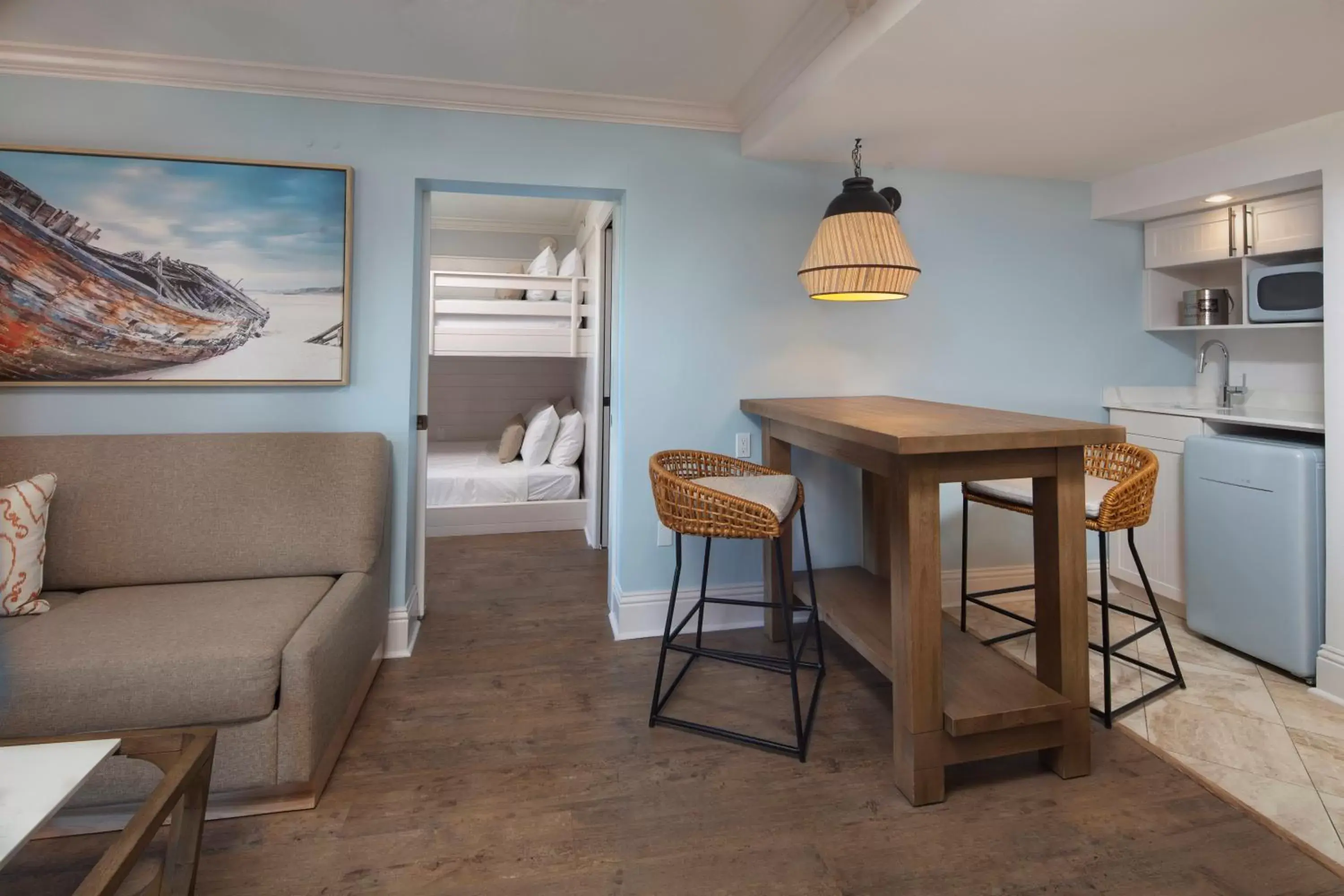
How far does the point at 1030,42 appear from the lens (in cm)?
183

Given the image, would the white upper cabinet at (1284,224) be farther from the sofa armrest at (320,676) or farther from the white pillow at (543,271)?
the white pillow at (543,271)

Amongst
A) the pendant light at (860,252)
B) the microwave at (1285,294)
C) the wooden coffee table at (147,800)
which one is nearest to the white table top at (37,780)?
the wooden coffee table at (147,800)

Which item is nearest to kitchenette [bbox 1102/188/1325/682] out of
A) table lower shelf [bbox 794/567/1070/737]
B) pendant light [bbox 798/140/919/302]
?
table lower shelf [bbox 794/567/1070/737]

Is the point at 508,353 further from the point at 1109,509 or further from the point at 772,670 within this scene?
the point at 1109,509

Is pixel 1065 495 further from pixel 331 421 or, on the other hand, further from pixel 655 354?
pixel 331 421

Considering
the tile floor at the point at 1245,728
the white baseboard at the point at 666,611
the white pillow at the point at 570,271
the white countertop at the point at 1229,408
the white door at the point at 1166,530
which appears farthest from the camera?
the white pillow at the point at 570,271

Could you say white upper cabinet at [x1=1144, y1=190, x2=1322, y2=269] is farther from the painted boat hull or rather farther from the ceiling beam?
the painted boat hull

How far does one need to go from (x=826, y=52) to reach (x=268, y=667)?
2358mm

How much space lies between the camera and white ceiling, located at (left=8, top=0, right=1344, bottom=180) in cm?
179

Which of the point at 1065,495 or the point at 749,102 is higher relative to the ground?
the point at 749,102

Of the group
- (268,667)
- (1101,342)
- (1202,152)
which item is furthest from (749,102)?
(268,667)

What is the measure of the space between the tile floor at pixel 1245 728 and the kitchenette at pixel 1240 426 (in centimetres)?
15

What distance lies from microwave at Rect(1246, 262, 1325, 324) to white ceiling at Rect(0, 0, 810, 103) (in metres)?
2.27

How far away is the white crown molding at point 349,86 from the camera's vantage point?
223cm
